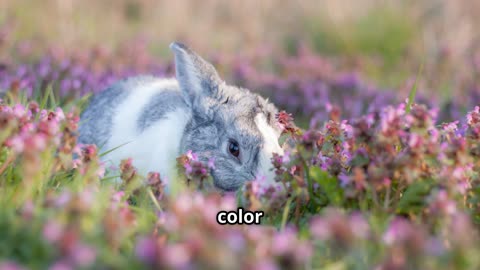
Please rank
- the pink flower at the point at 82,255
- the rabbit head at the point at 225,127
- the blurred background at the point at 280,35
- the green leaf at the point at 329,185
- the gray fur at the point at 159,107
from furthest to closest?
the blurred background at the point at 280,35 < the gray fur at the point at 159,107 < the rabbit head at the point at 225,127 < the green leaf at the point at 329,185 < the pink flower at the point at 82,255

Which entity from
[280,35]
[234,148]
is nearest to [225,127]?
[234,148]

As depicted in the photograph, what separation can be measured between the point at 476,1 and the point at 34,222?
1017 cm

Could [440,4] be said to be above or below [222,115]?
above

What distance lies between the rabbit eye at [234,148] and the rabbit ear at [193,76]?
1.77 feet

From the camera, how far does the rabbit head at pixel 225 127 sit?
3533 millimetres

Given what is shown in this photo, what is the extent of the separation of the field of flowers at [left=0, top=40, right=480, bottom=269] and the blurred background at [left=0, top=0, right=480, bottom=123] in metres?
3.15

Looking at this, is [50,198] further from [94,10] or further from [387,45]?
[94,10]

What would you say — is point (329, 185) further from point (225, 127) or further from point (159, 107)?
point (159, 107)

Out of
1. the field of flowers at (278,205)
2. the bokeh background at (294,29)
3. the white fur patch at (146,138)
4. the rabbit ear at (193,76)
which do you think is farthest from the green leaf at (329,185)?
the bokeh background at (294,29)

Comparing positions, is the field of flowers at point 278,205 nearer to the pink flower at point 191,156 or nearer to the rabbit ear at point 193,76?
the pink flower at point 191,156

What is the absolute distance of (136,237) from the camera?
8.79 ft

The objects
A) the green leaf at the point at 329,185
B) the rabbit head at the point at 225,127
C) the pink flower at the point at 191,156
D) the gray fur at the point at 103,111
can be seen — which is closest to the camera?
the green leaf at the point at 329,185

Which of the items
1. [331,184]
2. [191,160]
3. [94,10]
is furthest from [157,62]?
[331,184]

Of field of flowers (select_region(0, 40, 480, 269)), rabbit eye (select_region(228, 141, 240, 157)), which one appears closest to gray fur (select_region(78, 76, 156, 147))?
field of flowers (select_region(0, 40, 480, 269))
